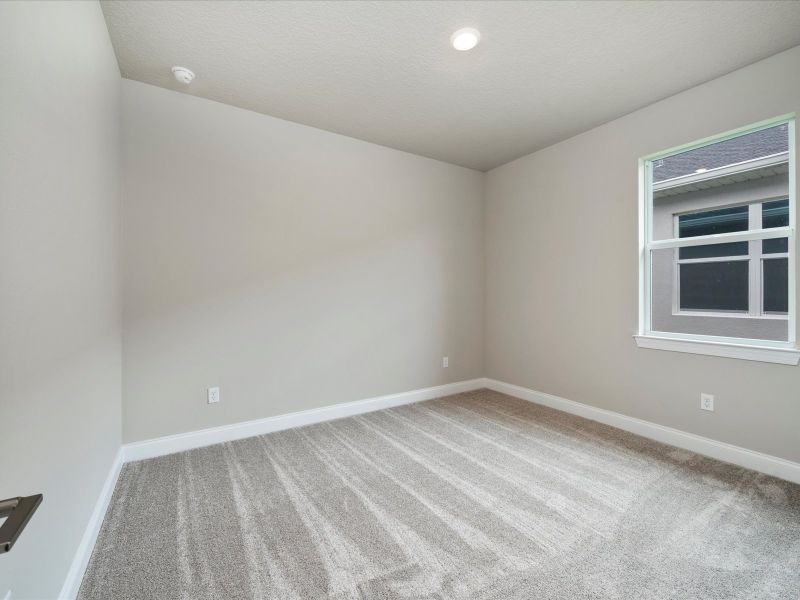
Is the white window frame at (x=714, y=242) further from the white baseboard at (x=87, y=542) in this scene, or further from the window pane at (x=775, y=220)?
the white baseboard at (x=87, y=542)

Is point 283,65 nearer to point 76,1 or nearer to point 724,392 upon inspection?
point 76,1

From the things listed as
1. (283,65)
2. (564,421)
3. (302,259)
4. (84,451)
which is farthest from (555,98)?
(84,451)

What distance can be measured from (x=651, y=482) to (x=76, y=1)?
3.79 m

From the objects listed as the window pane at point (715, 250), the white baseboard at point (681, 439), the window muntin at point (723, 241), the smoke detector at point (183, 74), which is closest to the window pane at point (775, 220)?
the window muntin at point (723, 241)

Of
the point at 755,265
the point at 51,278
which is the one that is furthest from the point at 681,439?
the point at 51,278

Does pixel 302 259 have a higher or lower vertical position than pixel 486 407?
higher

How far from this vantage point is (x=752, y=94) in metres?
2.38

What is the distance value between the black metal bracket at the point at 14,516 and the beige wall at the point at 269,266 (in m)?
2.26

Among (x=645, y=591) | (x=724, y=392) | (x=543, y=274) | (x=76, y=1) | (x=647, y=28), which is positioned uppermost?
(x=647, y=28)

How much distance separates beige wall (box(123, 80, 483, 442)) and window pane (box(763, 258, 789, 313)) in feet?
8.36

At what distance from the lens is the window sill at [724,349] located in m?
2.26

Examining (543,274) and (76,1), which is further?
(543,274)

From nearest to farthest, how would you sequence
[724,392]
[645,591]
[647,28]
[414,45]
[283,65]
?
1. [645,591]
2. [647,28]
3. [414,45]
4. [283,65]
5. [724,392]

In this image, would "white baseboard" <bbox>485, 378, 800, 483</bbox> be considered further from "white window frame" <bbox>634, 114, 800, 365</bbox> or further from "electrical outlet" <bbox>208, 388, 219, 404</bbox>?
"electrical outlet" <bbox>208, 388, 219, 404</bbox>
